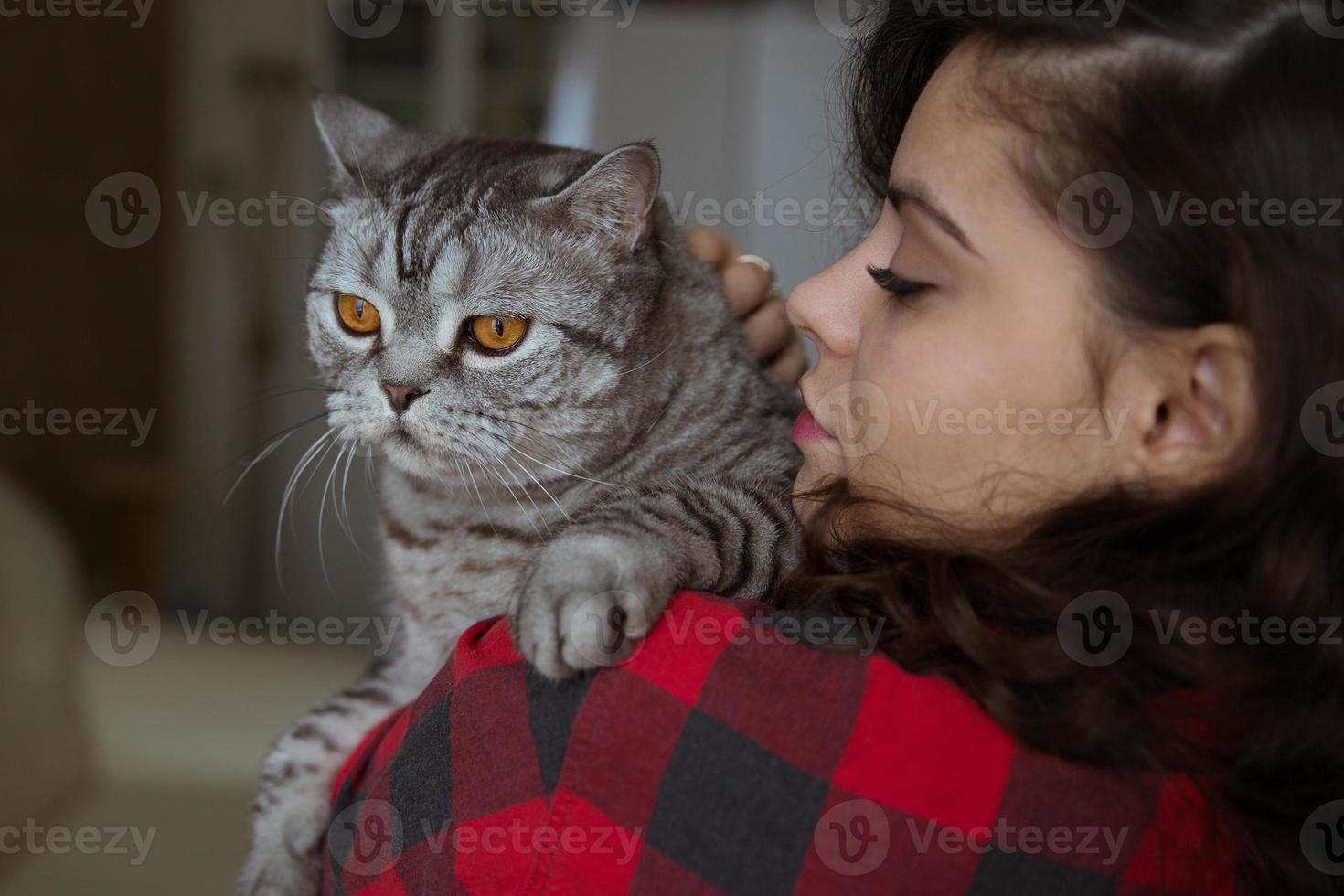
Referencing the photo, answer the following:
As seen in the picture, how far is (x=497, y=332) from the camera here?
1.13 metres

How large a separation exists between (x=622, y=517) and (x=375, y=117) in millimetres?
804

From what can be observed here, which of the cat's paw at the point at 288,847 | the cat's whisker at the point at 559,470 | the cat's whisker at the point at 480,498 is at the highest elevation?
the cat's whisker at the point at 559,470

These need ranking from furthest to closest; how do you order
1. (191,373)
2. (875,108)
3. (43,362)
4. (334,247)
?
1. (191,373)
2. (43,362)
3. (334,247)
4. (875,108)

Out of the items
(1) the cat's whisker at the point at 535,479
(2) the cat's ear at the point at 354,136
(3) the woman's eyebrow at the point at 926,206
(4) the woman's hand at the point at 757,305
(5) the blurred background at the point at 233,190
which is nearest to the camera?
(3) the woman's eyebrow at the point at 926,206

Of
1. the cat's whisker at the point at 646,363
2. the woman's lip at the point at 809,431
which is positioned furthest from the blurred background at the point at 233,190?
the woman's lip at the point at 809,431

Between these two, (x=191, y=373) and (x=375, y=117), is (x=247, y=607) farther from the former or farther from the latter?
(x=375, y=117)

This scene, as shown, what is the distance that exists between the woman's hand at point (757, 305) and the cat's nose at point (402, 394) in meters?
0.46

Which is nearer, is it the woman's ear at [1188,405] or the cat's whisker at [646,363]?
the woman's ear at [1188,405]

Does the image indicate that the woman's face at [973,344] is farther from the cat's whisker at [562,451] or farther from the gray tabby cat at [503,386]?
the cat's whisker at [562,451]

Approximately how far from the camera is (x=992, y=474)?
79 cm

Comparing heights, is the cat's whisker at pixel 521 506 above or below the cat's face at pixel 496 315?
below

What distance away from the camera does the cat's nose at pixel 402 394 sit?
111 centimetres

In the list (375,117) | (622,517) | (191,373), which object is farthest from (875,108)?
(191,373)

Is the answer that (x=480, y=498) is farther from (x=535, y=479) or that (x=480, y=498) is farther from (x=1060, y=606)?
(x=1060, y=606)
